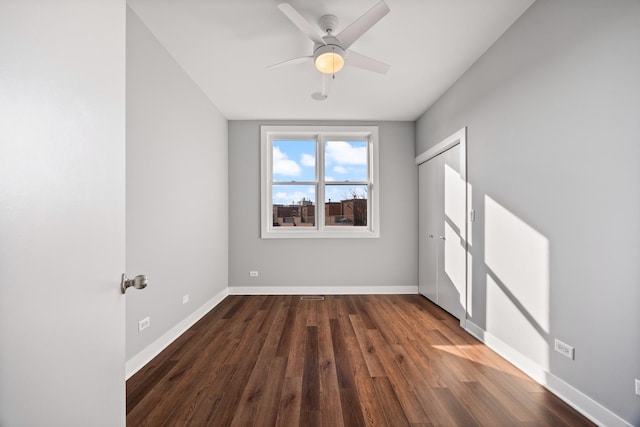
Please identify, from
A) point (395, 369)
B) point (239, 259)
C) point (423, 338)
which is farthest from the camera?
point (239, 259)

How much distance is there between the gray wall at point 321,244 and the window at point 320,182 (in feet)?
0.77

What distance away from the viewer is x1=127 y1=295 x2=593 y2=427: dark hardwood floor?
1.61 meters

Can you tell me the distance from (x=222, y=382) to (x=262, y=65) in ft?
9.10

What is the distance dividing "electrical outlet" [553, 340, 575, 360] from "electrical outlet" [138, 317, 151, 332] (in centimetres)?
291

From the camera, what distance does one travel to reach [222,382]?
76.4 inches

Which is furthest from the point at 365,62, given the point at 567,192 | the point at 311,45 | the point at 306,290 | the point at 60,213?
the point at 306,290

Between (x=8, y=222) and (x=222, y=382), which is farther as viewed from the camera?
(x=222, y=382)

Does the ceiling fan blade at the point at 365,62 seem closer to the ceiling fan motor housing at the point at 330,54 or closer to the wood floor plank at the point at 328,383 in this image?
the ceiling fan motor housing at the point at 330,54

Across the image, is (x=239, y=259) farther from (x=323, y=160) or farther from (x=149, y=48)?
(x=149, y=48)

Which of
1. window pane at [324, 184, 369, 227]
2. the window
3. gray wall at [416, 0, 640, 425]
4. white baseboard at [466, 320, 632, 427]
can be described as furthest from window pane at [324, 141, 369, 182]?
white baseboard at [466, 320, 632, 427]

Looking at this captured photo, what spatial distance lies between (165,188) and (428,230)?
327cm

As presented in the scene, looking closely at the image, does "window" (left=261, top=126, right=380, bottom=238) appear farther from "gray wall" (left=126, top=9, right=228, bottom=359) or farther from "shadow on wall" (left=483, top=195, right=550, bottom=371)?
"shadow on wall" (left=483, top=195, right=550, bottom=371)

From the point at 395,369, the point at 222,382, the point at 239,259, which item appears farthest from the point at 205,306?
the point at 395,369

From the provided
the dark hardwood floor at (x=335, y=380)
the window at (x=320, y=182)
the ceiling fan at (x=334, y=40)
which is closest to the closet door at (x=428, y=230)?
the window at (x=320, y=182)
